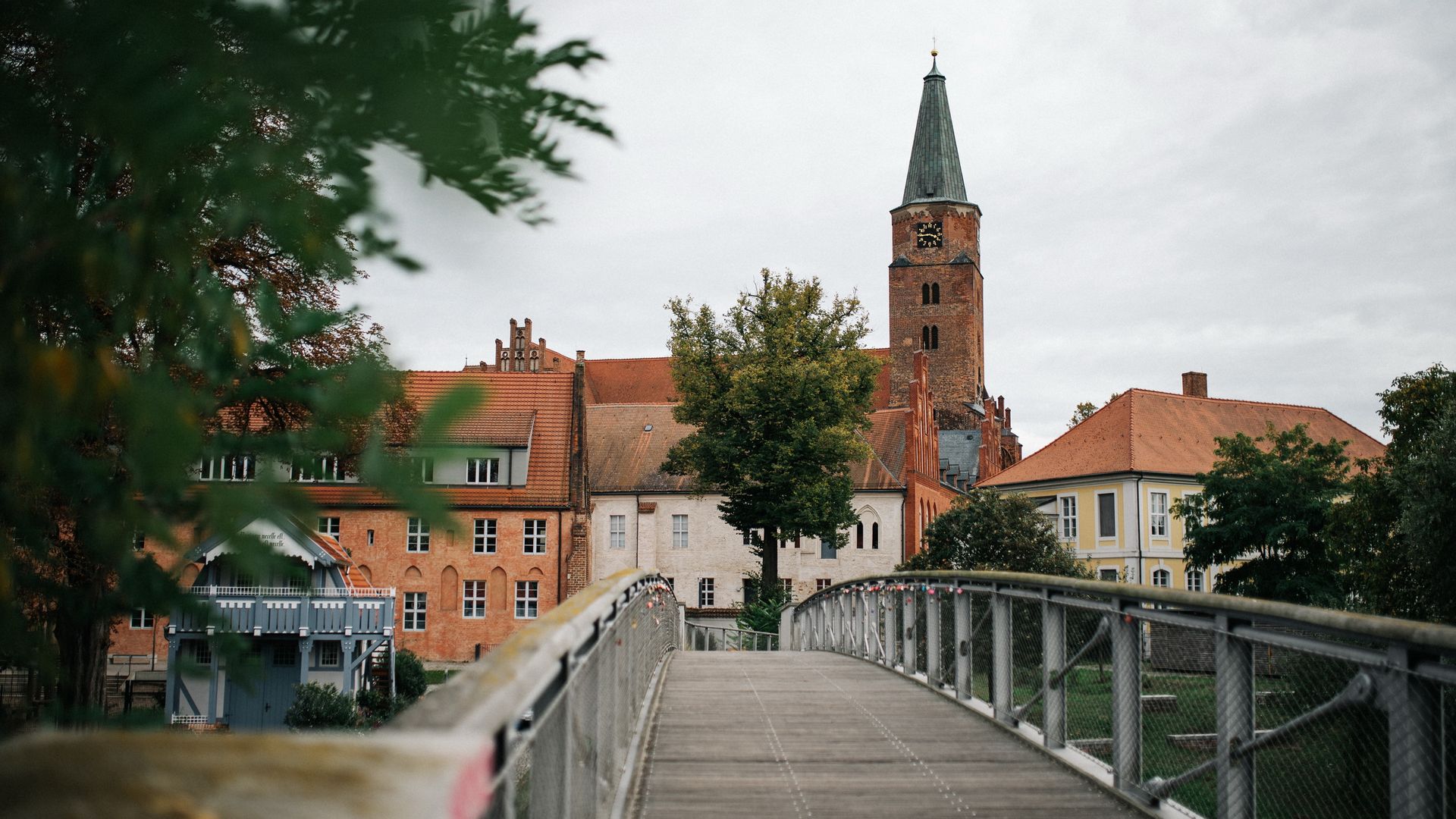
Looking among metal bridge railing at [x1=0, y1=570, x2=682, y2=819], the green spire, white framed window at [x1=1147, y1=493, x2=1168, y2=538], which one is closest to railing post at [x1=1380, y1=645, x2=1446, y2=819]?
metal bridge railing at [x1=0, y1=570, x2=682, y2=819]

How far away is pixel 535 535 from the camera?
144ft

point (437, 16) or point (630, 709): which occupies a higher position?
point (437, 16)

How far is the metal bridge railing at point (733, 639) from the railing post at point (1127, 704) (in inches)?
944

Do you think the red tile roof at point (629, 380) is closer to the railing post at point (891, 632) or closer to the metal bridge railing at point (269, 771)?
the railing post at point (891, 632)

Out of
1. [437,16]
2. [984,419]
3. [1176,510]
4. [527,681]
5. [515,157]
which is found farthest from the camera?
[984,419]

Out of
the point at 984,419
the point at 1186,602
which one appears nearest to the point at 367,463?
the point at 1186,602

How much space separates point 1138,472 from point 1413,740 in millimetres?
45851

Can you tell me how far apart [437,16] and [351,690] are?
33.0 metres

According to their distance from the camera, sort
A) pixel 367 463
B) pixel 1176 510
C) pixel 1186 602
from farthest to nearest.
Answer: pixel 1176 510 → pixel 1186 602 → pixel 367 463

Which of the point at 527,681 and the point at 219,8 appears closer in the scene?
the point at 219,8

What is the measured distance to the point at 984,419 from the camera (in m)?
78.2

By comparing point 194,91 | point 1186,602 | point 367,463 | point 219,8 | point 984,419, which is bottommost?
point 1186,602

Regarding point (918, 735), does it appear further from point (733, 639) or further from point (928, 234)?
point (928, 234)

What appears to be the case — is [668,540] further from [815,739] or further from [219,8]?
[219,8]
